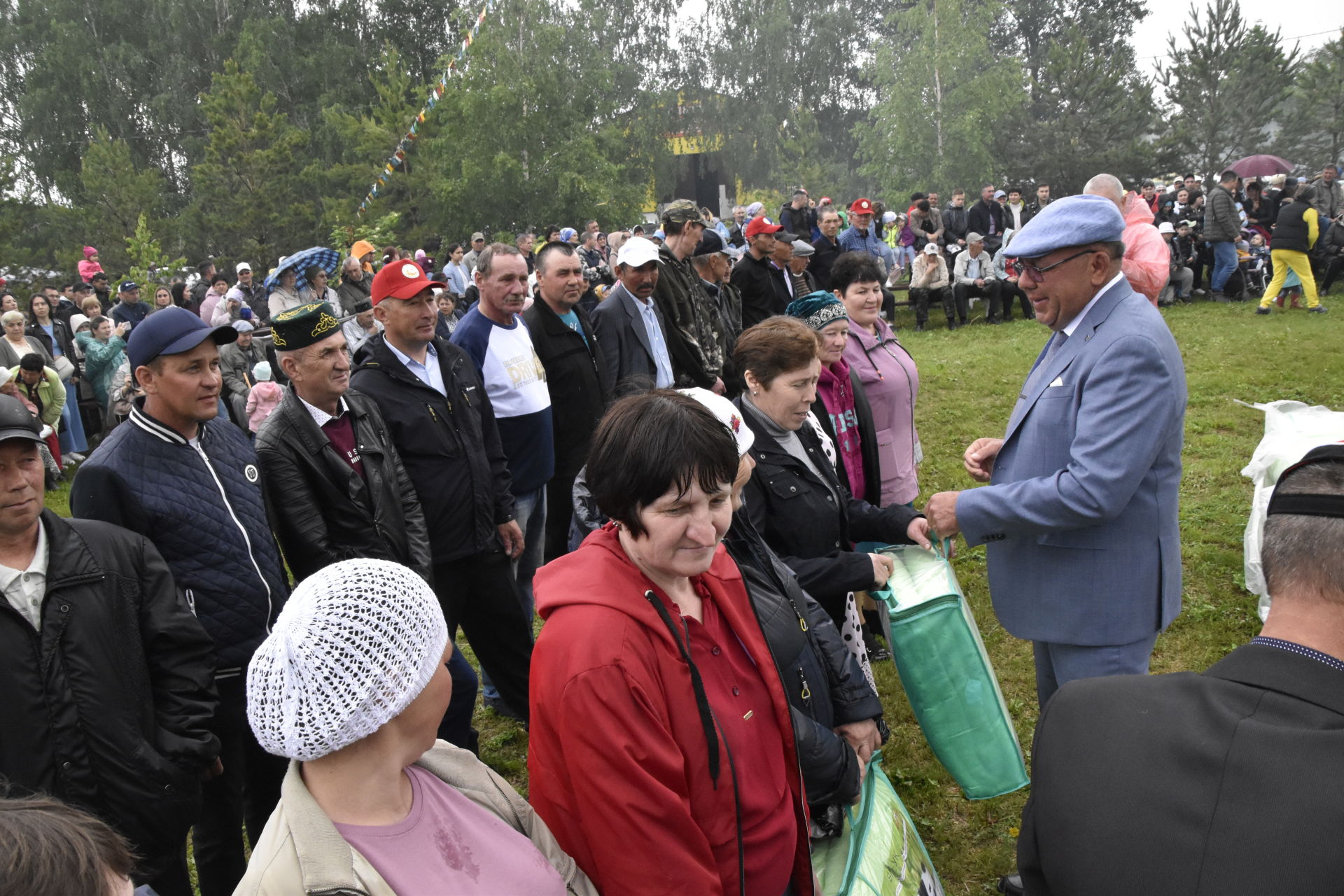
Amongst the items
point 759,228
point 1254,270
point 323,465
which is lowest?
point 1254,270

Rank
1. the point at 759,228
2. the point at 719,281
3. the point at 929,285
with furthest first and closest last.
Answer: the point at 929,285, the point at 759,228, the point at 719,281

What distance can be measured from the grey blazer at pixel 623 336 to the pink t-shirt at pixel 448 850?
145 inches

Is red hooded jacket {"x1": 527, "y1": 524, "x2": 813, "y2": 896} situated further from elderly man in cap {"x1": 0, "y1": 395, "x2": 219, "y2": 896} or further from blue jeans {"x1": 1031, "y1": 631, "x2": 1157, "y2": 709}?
blue jeans {"x1": 1031, "y1": 631, "x2": 1157, "y2": 709}

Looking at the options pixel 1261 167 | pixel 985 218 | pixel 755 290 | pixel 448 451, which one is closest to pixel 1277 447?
pixel 755 290

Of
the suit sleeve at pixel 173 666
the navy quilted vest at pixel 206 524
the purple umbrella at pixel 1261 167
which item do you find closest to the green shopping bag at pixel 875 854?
the suit sleeve at pixel 173 666

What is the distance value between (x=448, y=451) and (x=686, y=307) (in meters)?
2.60

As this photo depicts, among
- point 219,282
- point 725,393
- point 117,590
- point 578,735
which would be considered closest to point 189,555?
point 117,590

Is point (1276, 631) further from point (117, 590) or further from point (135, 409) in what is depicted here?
point (135, 409)

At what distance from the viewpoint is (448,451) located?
3.86m

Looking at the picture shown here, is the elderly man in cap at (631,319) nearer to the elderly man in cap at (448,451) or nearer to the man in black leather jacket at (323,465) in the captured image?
the elderly man in cap at (448,451)

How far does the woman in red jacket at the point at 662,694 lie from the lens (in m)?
1.75

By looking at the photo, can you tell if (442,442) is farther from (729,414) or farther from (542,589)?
(542,589)

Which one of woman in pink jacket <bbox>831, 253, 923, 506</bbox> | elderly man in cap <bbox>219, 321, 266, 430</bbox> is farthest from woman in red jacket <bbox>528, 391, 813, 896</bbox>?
elderly man in cap <bbox>219, 321, 266, 430</bbox>

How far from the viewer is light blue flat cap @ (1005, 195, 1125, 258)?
2.61 metres
